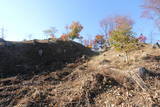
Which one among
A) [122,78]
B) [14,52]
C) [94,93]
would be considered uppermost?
[14,52]

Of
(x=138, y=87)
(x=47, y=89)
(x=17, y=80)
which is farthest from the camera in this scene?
(x=17, y=80)

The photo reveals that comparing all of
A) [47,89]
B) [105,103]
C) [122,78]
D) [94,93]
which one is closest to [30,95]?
[47,89]

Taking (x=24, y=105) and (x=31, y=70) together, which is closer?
(x=24, y=105)

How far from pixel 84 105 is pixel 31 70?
543cm

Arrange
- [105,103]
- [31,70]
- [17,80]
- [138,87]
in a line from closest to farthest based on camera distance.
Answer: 1. [105,103]
2. [138,87]
3. [17,80]
4. [31,70]

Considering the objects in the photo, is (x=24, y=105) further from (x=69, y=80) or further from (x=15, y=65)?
(x=15, y=65)

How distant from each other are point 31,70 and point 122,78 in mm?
5693

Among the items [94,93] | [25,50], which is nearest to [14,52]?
[25,50]

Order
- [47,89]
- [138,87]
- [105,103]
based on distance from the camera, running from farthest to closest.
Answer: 1. [47,89]
2. [138,87]
3. [105,103]

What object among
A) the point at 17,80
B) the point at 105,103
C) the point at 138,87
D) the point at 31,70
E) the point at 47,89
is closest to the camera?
the point at 105,103

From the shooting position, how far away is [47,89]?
529 cm

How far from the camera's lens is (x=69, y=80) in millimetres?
6219

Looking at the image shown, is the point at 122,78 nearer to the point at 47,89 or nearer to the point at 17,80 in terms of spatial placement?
the point at 47,89

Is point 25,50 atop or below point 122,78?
atop
